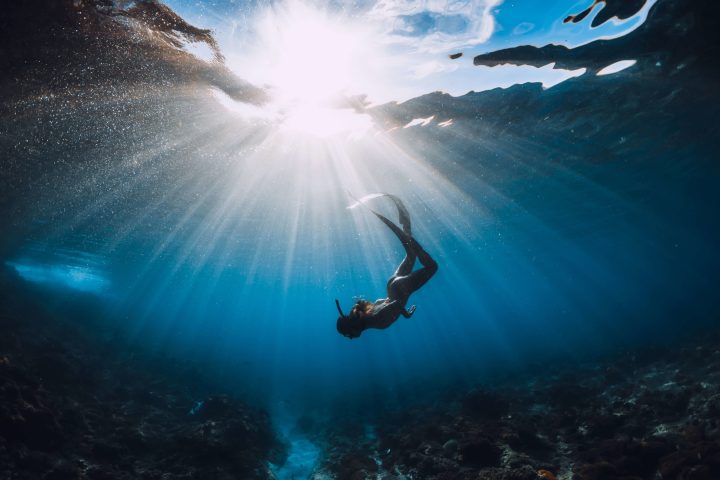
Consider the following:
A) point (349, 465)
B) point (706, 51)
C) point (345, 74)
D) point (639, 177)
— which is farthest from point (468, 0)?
point (639, 177)

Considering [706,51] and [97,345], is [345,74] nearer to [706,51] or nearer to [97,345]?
[706,51]

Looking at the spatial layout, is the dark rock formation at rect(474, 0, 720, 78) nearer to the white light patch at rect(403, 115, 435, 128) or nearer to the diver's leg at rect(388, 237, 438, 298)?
the white light patch at rect(403, 115, 435, 128)

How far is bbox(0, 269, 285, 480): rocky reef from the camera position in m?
8.41

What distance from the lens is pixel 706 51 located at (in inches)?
434

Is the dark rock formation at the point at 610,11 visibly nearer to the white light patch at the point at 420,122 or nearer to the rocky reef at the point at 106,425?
the white light patch at the point at 420,122

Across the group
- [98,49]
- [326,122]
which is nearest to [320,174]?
[326,122]

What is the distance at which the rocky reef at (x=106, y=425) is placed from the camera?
8.41 m

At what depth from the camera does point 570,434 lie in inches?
385

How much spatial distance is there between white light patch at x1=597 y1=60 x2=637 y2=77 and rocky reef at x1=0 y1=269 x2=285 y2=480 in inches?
692

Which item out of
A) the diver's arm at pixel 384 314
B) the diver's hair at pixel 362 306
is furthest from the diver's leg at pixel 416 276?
the diver's hair at pixel 362 306

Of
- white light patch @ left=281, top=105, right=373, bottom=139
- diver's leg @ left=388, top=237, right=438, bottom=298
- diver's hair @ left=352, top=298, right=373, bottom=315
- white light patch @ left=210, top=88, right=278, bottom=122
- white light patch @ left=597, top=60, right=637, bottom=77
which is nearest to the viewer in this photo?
diver's leg @ left=388, top=237, right=438, bottom=298

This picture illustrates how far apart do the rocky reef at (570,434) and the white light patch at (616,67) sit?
10.7 metres

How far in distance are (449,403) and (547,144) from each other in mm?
14394

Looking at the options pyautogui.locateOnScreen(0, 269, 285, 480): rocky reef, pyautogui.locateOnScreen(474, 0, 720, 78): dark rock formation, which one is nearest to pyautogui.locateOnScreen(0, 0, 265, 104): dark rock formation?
pyautogui.locateOnScreen(474, 0, 720, 78): dark rock formation
